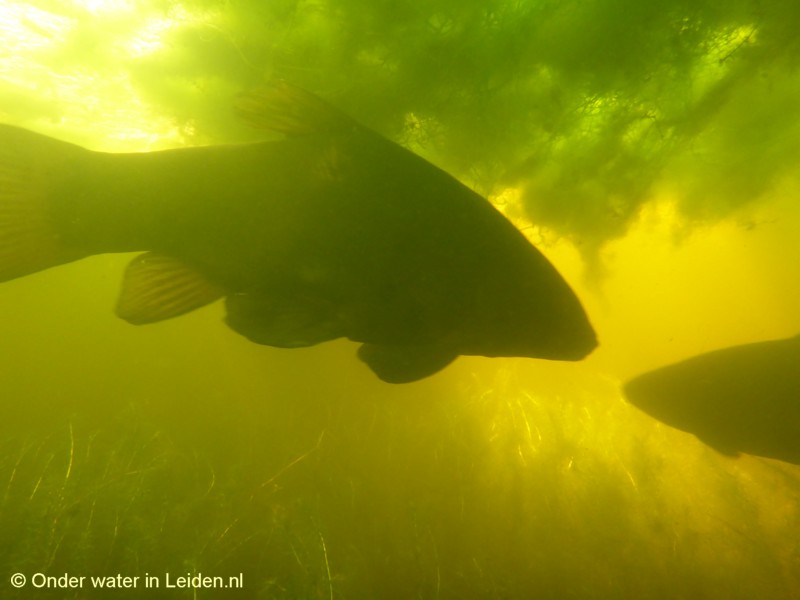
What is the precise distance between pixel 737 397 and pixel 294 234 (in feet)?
20.7

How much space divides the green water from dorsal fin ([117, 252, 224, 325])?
3.72 metres

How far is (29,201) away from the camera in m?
1.80

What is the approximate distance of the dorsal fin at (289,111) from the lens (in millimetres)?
1675

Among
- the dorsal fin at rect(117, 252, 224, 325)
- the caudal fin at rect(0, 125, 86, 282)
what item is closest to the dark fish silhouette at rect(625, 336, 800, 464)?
the dorsal fin at rect(117, 252, 224, 325)

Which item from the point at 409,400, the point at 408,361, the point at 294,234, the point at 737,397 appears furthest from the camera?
the point at 409,400

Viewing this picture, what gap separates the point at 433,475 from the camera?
254 inches

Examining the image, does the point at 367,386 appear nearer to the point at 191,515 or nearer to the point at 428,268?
the point at 191,515

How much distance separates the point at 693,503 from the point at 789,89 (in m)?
7.77

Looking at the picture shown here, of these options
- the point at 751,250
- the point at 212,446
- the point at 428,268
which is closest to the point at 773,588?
the point at 428,268

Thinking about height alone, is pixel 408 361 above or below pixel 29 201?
below

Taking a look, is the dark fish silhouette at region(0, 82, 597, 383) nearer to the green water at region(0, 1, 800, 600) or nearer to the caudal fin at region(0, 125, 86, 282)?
the caudal fin at region(0, 125, 86, 282)

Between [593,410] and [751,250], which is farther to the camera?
[751,250]

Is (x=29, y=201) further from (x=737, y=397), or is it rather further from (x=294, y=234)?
(x=737, y=397)

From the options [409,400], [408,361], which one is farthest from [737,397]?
[408,361]
